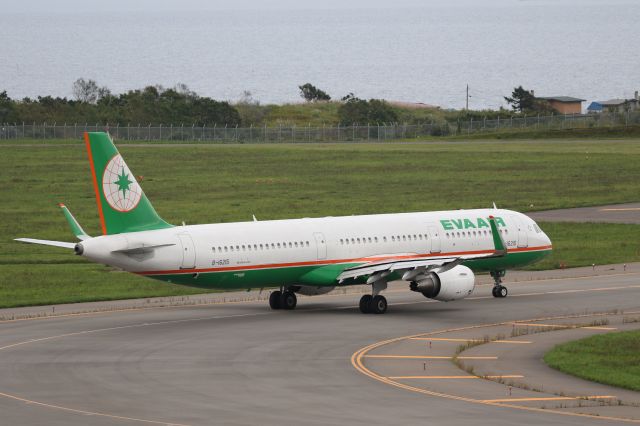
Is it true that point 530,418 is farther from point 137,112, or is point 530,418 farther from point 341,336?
point 137,112

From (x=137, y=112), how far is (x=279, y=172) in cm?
6714

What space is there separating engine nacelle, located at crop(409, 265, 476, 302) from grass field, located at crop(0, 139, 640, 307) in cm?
1479

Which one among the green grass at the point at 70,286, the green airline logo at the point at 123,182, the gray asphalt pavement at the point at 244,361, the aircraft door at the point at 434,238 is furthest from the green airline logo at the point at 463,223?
the green airline logo at the point at 123,182

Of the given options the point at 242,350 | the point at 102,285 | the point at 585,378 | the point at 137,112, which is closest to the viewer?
the point at 585,378

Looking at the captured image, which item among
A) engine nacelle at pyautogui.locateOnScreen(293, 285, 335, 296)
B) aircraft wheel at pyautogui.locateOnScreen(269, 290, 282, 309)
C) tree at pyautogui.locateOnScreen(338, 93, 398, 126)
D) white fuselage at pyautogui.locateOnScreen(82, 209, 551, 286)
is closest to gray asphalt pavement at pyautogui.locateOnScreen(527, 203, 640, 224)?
white fuselage at pyautogui.locateOnScreen(82, 209, 551, 286)

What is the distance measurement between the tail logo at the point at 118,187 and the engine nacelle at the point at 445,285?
1221 cm

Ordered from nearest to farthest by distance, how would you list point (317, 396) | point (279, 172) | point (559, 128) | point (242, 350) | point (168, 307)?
point (317, 396)
point (242, 350)
point (168, 307)
point (279, 172)
point (559, 128)

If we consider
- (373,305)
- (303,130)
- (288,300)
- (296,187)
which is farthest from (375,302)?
(303,130)

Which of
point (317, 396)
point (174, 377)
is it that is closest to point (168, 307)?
point (174, 377)

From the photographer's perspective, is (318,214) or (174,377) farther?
(318,214)

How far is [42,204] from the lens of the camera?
102250 mm

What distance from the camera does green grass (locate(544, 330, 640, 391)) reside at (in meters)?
39.1

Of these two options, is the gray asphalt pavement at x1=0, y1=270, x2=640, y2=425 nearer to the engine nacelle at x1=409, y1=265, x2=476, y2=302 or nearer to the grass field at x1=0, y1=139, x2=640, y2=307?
the engine nacelle at x1=409, y1=265, x2=476, y2=302

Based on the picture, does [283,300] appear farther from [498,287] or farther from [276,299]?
[498,287]
